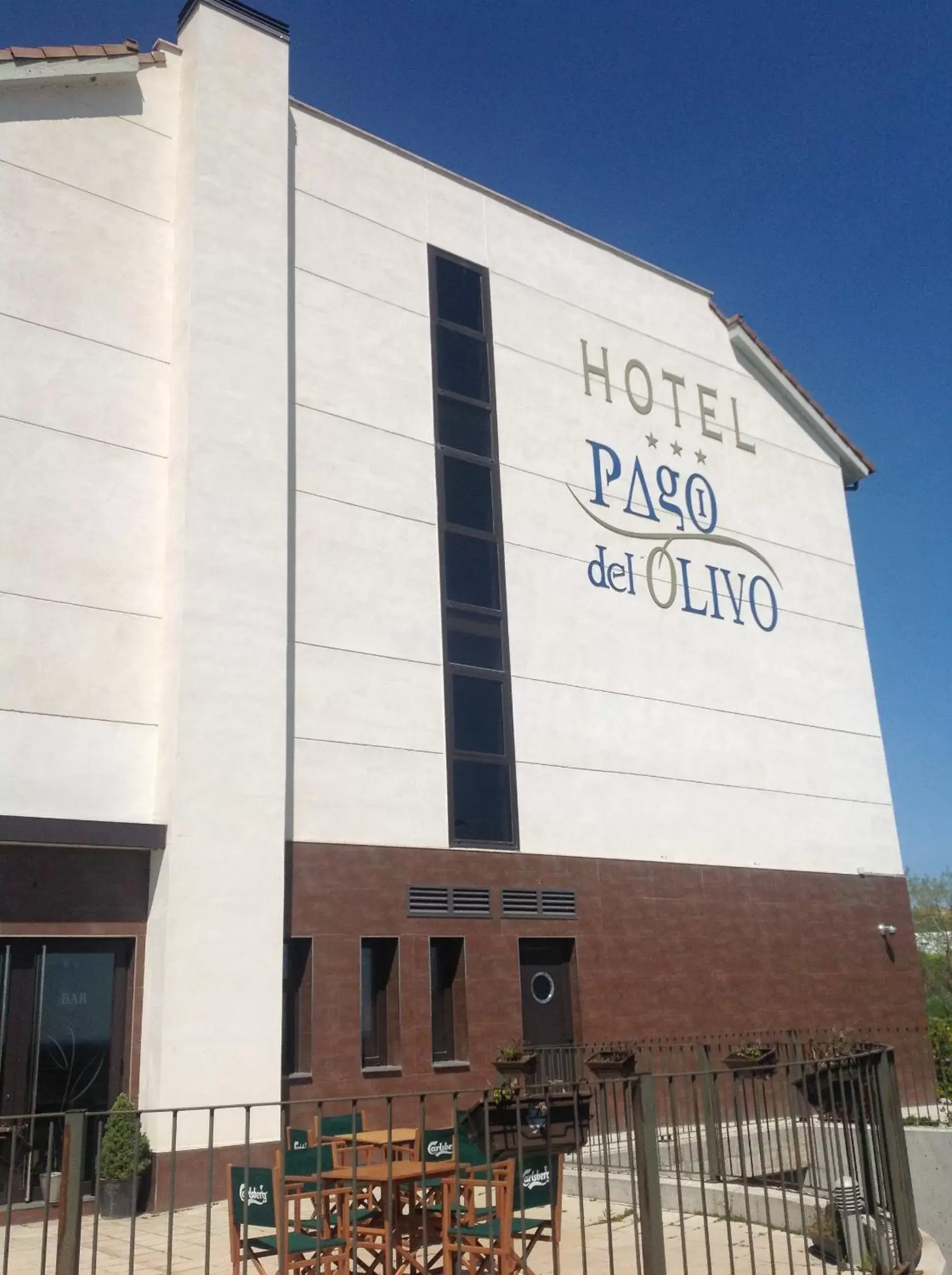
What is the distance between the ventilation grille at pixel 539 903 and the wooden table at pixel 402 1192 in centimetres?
783

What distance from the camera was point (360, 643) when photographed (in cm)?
1575

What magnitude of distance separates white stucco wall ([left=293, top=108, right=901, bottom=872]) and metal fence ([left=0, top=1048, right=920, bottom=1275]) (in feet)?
15.6

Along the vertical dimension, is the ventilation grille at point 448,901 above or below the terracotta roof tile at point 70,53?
below

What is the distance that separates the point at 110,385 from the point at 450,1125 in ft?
32.4

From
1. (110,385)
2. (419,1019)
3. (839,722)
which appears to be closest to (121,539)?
(110,385)

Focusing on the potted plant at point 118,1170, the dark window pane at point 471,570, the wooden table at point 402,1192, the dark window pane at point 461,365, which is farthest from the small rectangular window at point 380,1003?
the dark window pane at point 461,365

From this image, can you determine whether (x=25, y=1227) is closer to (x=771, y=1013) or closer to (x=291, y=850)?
(x=291, y=850)

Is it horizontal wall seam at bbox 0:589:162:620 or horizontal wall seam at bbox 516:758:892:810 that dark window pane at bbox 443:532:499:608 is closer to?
horizontal wall seam at bbox 516:758:892:810

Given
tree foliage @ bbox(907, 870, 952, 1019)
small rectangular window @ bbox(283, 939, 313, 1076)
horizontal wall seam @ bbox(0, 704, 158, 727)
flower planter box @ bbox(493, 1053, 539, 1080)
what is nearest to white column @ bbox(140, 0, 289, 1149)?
horizontal wall seam @ bbox(0, 704, 158, 727)

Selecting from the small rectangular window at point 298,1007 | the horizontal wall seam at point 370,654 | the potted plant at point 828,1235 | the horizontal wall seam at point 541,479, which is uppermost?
the horizontal wall seam at point 541,479

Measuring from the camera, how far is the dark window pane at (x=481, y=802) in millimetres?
16188

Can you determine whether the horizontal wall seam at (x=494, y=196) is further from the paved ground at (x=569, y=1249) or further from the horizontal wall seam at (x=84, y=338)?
the paved ground at (x=569, y=1249)

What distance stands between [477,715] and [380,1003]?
429cm

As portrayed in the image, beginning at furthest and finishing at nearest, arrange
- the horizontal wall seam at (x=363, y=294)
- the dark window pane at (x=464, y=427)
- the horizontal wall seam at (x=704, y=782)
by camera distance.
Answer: the dark window pane at (x=464, y=427) → the horizontal wall seam at (x=704, y=782) → the horizontal wall seam at (x=363, y=294)
